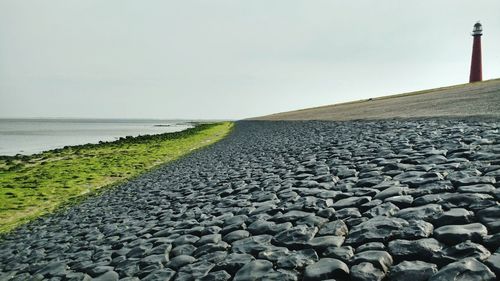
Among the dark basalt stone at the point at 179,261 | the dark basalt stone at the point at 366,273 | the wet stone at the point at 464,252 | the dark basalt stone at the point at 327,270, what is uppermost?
the wet stone at the point at 464,252

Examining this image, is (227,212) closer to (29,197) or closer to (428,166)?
(428,166)

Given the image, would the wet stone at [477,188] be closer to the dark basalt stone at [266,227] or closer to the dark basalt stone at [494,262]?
the dark basalt stone at [494,262]

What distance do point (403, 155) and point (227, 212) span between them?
4.18m

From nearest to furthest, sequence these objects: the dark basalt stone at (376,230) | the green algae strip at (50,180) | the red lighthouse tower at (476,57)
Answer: the dark basalt stone at (376,230)
the green algae strip at (50,180)
the red lighthouse tower at (476,57)

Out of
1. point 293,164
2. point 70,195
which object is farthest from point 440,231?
point 70,195

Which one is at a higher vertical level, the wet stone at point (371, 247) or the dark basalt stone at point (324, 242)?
the wet stone at point (371, 247)

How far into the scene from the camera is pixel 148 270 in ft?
15.7

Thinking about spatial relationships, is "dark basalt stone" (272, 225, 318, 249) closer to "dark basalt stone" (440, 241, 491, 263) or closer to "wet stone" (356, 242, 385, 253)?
"wet stone" (356, 242, 385, 253)

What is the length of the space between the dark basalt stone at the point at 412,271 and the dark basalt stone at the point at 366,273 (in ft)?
0.33

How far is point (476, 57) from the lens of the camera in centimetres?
5484

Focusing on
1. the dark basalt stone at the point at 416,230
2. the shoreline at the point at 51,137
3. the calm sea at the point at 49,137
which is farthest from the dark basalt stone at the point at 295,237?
the calm sea at the point at 49,137

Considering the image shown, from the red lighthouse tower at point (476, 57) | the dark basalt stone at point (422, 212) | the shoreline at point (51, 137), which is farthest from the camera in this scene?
the red lighthouse tower at point (476, 57)

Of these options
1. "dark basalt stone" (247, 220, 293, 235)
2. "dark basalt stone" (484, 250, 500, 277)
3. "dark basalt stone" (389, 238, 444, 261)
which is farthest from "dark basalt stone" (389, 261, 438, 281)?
"dark basalt stone" (247, 220, 293, 235)

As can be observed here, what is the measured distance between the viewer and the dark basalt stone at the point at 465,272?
2.85 m
